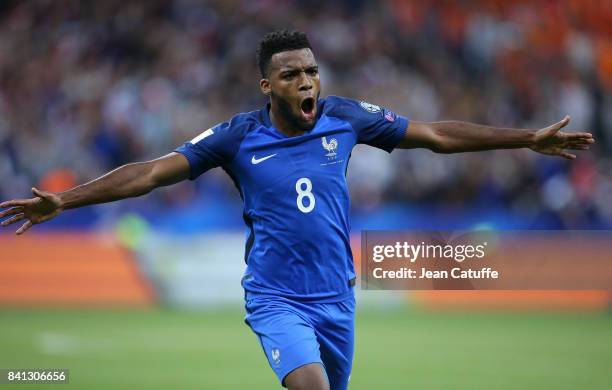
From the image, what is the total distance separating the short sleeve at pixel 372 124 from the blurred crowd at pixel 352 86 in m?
8.70

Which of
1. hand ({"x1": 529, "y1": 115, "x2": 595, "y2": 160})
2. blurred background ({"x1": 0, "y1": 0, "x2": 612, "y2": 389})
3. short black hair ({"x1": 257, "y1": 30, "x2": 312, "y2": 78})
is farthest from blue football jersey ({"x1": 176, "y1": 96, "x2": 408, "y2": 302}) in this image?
blurred background ({"x1": 0, "y1": 0, "x2": 612, "y2": 389})

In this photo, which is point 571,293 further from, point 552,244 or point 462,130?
point 462,130

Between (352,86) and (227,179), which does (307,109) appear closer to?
(227,179)

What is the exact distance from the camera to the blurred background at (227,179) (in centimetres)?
1193

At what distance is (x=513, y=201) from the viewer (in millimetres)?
15695

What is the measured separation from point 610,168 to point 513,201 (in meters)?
1.64

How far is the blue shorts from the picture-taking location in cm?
561

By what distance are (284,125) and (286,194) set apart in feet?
1.49

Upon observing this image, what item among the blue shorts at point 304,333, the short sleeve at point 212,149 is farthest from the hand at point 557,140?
the short sleeve at point 212,149

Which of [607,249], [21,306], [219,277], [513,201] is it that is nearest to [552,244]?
[607,249]

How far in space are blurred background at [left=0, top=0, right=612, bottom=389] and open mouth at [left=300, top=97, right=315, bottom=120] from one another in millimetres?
4597

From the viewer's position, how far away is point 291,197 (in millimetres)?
5910

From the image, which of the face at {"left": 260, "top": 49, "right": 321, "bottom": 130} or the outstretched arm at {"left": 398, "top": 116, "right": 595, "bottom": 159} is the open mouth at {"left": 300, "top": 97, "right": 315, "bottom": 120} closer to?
the face at {"left": 260, "top": 49, "right": 321, "bottom": 130}

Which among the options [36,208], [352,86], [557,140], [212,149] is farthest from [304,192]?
[352,86]
